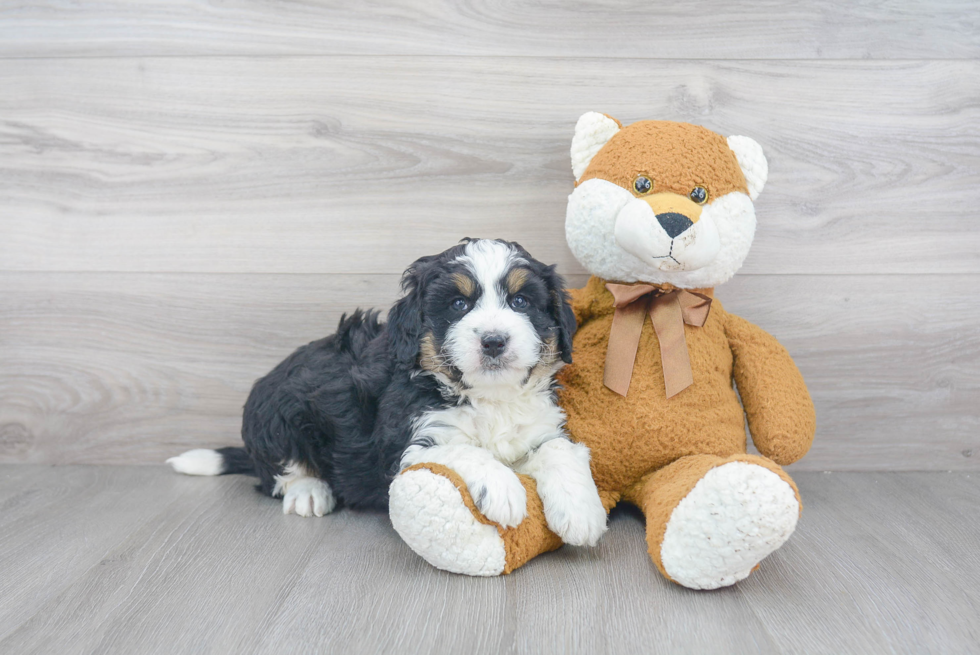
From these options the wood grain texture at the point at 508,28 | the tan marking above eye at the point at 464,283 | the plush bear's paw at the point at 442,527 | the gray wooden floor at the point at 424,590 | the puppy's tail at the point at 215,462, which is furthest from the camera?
the puppy's tail at the point at 215,462

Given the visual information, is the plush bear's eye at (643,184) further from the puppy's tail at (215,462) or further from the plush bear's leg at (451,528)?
the puppy's tail at (215,462)

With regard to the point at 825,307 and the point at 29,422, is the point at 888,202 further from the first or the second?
the point at 29,422

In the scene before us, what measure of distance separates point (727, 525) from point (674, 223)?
61cm

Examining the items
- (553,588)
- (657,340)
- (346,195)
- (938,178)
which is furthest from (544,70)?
(553,588)

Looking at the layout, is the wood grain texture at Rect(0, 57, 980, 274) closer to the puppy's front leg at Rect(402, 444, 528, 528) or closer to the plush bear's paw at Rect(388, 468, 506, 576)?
the puppy's front leg at Rect(402, 444, 528, 528)

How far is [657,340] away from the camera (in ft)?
5.39

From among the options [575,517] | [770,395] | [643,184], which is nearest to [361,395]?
[575,517]

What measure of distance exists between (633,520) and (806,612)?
0.49 metres

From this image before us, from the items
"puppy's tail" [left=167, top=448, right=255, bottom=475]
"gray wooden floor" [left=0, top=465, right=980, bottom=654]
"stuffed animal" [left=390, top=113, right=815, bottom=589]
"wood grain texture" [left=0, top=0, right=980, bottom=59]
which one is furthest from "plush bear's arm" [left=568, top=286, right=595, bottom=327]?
"puppy's tail" [left=167, top=448, right=255, bottom=475]

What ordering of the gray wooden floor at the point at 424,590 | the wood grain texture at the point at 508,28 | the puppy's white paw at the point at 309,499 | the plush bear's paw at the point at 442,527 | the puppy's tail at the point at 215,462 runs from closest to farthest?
the gray wooden floor at the point at 424,590 → the plush bear's paw at the point at 442,527 → the puppy's white paw at the point at 309,499 → the wood grain texture at the point at 508,28 → the puppy's tail at the point at 215,462

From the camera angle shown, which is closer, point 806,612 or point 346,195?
point 806,612

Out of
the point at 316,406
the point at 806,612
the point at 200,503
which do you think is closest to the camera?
the point at 806,612

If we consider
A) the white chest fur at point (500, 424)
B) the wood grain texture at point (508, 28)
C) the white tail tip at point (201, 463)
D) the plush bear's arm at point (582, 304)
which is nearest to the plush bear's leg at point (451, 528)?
the white chest fur at point (500, 424)

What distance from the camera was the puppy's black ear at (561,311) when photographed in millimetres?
1558
